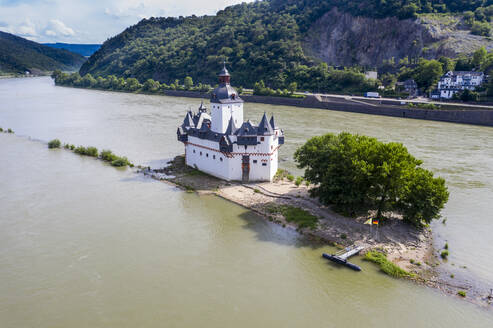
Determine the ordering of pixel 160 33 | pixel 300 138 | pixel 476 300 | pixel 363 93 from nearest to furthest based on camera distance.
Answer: pixel 476 300 → pixel 300 138 → pixel 363 93 → pixel 160 33

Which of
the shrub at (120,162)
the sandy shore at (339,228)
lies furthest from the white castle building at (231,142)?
the shrub at (120,162)

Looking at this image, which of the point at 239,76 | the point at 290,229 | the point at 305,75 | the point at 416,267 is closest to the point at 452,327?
the point at 416,267

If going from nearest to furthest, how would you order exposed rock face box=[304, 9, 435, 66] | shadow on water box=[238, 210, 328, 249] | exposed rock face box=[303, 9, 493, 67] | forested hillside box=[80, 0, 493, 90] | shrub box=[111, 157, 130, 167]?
shadow on water box=[238, 210, 328, 249], shrub box=[111, 157, 130, 167], exposed rock face box=[303, 9, 493, 67], exposed rock face box=[304, 9, 435, 66], forested hillside box=[80, 0, 493, 90]

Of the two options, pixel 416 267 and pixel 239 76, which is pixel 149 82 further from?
pixel 416 267

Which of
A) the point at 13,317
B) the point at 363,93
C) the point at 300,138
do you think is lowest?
the point at 13,317

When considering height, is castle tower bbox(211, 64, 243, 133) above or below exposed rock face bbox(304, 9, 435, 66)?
below

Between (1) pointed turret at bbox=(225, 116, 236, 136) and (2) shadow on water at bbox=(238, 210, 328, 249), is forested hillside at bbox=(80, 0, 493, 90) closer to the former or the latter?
(1) pointed turret at bbox=(225, 116, 236, 136)

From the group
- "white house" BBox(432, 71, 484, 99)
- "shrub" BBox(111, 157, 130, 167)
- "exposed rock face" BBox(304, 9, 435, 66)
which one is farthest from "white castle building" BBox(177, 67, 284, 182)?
"exposed rock face" BBox(304, 9, 435, 66)
